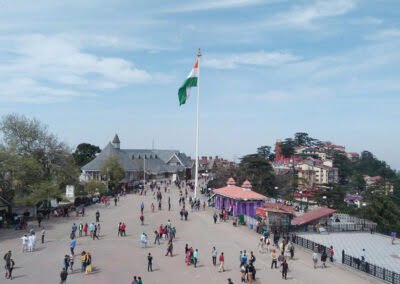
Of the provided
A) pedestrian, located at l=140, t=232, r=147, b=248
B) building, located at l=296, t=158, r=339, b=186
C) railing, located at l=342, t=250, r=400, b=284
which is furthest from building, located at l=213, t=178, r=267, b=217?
Result: building, located at l=296, t=158, r=339, b=186

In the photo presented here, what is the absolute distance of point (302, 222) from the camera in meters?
35.3

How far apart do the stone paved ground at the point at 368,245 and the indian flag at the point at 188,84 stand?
746 inches

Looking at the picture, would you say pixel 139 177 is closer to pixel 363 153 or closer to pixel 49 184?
pixel 49 184

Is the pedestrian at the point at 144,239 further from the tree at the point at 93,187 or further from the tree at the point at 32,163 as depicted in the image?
the tree at the point at 93,187

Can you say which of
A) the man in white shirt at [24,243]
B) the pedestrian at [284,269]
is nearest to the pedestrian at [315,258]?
the pedestrian at [284,269]

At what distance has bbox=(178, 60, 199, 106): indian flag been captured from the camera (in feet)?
144

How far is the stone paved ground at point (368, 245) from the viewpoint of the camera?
27.5 metres

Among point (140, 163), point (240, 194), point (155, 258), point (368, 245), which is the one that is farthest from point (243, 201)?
point (140, 163)

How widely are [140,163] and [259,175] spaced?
103 ft

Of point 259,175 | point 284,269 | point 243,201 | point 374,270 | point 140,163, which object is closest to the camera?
point 284,269

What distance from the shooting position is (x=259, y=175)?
6775 cm

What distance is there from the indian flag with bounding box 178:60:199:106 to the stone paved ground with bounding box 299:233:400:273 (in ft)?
62.2

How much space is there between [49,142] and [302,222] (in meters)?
26.1

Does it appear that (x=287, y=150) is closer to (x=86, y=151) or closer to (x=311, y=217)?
(x=86, y=151)
